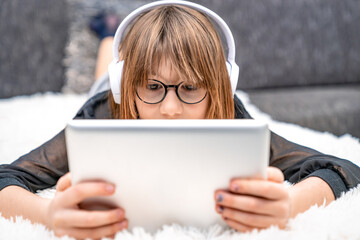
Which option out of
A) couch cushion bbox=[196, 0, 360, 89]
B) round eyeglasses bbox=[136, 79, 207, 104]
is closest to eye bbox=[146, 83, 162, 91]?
round eyeglasses bbox=[136, 79, 207, 104]

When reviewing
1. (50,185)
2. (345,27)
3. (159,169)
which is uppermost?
(345,27)

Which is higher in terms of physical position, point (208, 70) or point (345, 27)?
point (345, 27)

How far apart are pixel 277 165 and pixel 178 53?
327mm

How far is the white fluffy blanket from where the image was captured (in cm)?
46

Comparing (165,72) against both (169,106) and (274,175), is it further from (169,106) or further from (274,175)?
(274,175)

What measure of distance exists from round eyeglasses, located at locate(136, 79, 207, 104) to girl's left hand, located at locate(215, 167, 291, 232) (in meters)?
0.29

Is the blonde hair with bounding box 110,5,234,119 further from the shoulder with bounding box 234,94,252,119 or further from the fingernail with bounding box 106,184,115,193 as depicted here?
the fingernail with bounding box 106,184,115,193

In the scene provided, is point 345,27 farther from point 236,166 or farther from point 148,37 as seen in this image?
point 236,166

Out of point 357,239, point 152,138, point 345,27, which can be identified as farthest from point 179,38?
point 345,27

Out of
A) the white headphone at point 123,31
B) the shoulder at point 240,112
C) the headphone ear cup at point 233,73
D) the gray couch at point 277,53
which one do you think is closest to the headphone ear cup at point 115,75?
the white headphone at point 123,31

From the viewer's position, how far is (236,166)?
1.36 feet

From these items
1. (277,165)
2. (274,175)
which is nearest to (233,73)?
(277,165)

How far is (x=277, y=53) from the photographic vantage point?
1.60 metres

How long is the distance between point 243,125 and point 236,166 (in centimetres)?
5
